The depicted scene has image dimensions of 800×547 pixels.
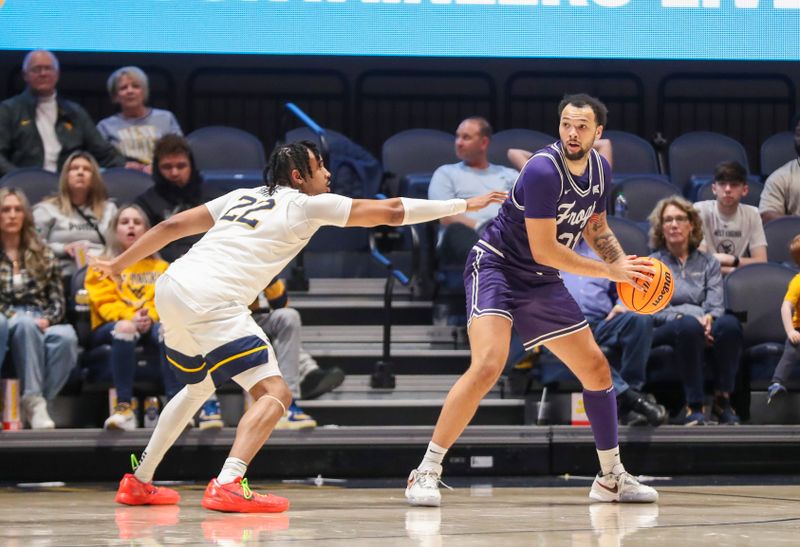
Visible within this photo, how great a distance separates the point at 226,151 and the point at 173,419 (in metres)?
3.89

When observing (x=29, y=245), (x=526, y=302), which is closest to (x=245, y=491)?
(x=526, y=302)

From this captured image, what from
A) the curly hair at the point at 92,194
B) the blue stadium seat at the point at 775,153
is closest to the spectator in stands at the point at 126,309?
the curly hair at the point at 92,194

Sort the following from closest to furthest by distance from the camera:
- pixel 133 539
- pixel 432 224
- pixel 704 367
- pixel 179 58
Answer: pixel 133 539
pixel 704 367
pixel 432 224
pixel 179 58

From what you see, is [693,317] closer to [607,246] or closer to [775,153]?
[607,246]

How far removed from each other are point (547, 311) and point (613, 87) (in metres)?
5.35

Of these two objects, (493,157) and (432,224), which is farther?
(493,157)

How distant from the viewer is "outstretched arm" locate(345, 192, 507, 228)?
4688 mm

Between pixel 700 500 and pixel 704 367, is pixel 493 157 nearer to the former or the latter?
pixel 704 367

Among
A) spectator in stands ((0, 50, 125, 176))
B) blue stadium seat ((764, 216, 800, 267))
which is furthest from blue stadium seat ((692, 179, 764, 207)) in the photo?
spectator in stands ((0, 50, 125, 176))

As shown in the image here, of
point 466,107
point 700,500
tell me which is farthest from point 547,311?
point 466,107

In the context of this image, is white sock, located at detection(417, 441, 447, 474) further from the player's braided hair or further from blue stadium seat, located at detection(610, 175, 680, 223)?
blue stadium seat, located at detection(610, 175, 680, 223)

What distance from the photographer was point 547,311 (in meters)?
4.97

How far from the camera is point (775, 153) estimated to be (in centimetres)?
925

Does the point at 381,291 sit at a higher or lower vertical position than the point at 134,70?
lower
